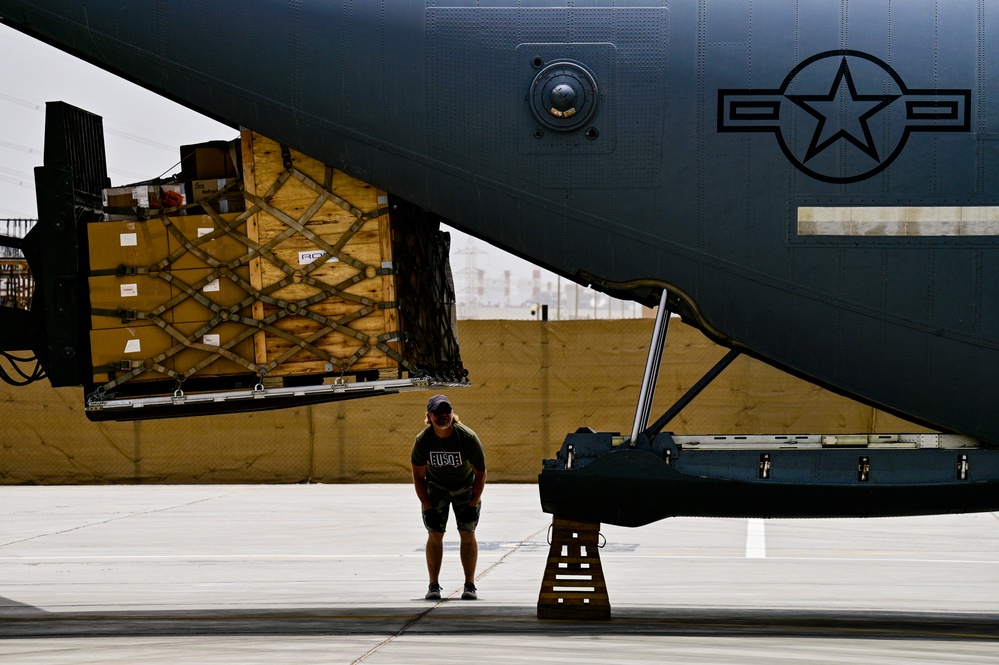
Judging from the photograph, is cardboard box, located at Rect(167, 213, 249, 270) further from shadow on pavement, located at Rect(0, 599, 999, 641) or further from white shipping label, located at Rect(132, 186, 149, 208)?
shadow on pavement, located at Rect(0, 599, 999, 641)

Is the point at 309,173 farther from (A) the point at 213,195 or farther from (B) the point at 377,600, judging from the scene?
(B) the point at 377,600

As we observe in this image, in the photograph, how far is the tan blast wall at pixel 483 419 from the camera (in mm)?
24750

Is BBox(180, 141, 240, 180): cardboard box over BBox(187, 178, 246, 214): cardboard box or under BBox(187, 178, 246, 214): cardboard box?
over

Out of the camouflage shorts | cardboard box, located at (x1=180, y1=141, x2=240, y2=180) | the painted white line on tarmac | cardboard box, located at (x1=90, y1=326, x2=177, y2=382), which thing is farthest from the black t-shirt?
the painted white line on tarmac

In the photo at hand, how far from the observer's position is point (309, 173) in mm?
11633

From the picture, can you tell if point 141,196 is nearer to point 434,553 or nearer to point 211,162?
point 211,162

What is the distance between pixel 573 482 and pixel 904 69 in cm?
436

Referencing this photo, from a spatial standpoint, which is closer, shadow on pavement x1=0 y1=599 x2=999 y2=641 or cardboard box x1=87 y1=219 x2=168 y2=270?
shadow on pavement x1=0 y1=599 x2=999 y2=641

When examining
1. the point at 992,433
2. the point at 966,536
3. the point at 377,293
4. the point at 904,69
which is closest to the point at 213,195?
the point at 377,293

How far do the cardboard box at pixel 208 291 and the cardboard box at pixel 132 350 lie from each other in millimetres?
222

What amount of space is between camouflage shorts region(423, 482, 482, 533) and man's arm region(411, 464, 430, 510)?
4cm

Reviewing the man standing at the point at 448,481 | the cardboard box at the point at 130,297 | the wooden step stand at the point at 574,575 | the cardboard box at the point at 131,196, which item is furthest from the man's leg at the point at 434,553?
the cardboard box at the point at 131,196

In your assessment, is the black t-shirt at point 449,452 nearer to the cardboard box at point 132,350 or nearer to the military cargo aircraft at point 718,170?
the military cargo aircraft at point 718,170

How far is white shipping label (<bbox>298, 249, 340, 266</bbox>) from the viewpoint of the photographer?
11.6 meters
